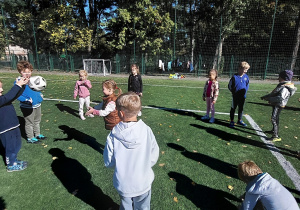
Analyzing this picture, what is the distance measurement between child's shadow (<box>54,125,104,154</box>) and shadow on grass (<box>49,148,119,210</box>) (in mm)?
672

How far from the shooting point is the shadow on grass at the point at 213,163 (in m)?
3.87

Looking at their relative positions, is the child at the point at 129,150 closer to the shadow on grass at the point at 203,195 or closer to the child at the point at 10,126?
the shadow on grass at the point at 203,195

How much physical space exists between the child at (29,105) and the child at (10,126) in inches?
31.3

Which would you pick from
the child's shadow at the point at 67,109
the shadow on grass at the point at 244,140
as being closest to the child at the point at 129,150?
the shadow on grass at the point at 244,140

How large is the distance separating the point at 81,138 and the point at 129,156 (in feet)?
11.5

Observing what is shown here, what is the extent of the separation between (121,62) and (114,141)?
82.4 ft

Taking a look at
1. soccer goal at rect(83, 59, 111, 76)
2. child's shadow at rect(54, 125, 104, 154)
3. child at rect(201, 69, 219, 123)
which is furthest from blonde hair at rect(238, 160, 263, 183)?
soccer goal at rect(83, 59, 111, 76)

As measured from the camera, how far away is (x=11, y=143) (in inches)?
143

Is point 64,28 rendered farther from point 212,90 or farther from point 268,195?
point 268,195

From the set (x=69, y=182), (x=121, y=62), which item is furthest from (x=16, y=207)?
(x=121, y=62)

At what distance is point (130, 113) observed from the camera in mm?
2162

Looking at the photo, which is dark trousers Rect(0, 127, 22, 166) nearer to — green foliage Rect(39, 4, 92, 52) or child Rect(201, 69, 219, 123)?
child Rect(201, 69, 219, 123)

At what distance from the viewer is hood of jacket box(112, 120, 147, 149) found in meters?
2.10

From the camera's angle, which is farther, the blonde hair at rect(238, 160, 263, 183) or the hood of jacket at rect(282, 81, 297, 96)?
the hood of jacket at rect(282, 81, 297, 96)
